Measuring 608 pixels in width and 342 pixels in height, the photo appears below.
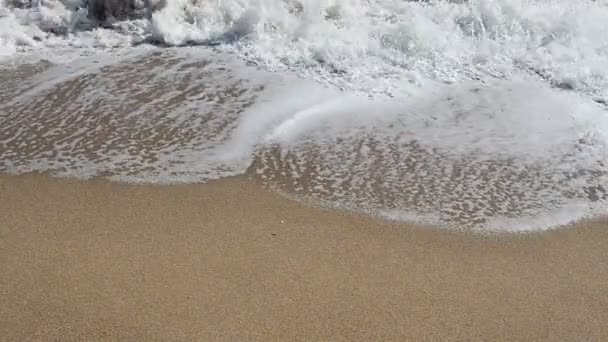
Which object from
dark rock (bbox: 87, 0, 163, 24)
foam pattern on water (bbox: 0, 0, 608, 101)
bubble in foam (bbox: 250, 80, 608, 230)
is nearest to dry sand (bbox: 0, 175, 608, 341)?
bubble in foam (bbox: 250, 80, 608, 230)

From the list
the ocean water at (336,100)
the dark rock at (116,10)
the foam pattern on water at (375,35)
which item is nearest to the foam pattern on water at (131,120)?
the ocean water at (336,100)

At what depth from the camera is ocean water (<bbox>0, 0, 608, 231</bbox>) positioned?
363 cm

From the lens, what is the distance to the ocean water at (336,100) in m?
3.63

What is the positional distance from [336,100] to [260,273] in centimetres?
194

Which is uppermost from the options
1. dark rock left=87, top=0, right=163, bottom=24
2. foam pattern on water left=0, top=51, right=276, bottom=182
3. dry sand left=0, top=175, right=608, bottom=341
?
dark rock left=87, top=0, right=163, bottom=24

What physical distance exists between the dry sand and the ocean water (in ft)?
0.67

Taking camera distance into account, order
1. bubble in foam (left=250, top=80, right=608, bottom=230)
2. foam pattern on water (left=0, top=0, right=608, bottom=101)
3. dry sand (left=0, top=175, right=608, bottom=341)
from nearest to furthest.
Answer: dry sand (left=0, top=175, right=608, bottom=341), bubble in foam (left=250, top=80, right=608, bottom=230), foam pattern on water (left=0, top=0, right=608, bottom=101)

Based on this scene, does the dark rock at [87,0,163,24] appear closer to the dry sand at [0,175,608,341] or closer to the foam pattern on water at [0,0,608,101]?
the foam pattern on water at [0,0,608,101]

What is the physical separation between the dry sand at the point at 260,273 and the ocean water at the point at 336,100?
0.67ft

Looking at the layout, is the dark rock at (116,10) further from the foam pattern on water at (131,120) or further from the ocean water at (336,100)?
the foam pattern on water at (131,120)

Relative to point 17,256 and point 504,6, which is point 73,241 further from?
point 504,6

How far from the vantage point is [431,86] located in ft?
15.6

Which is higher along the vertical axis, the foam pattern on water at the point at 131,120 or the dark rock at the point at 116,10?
the dark rock at the point at 116,10

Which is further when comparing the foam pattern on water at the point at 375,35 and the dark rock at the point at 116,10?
the dark rock at the point at 116,10
